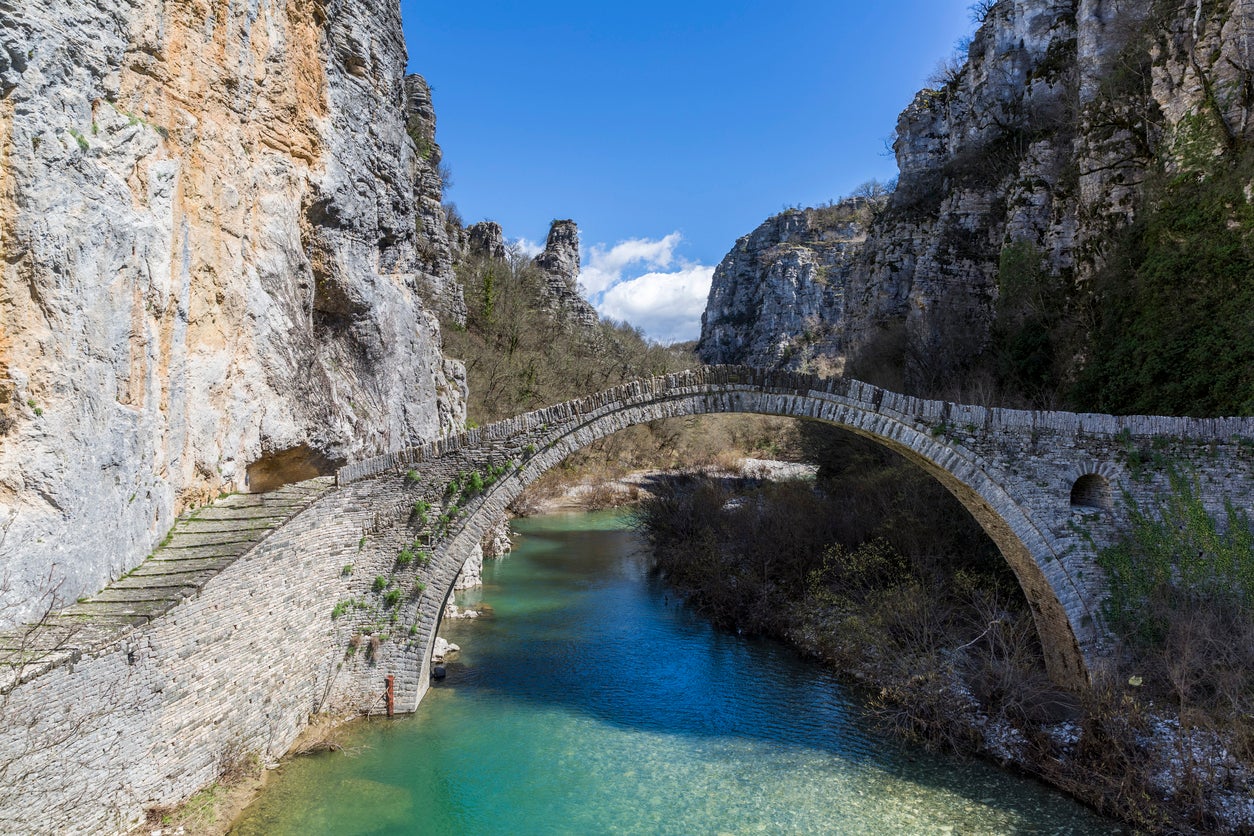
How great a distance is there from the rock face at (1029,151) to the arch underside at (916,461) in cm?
770

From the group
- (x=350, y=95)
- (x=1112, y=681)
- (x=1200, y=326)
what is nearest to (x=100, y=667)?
(x=350, y=95)

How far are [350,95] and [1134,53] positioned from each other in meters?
15.6

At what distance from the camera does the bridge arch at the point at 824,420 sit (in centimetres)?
891

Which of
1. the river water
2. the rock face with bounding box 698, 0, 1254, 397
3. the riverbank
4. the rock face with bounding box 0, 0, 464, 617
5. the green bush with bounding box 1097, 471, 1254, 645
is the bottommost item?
the river water

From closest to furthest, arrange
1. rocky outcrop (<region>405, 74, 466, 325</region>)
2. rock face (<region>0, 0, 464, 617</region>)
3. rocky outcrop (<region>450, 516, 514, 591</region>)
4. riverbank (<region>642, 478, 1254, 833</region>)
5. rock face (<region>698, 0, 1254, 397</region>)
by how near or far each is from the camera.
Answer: rock face (<region>0, 0, 464, 617</region>) → riverbank (<region>642, 478, 1254, 833</region>) → rock face (<region>698, 0, 1254, 397</region>) → rocky outcrop (<region>450, 516, 514, 591</region>) → rocky outcrop (<region>405, 74, 466, 325</region>)

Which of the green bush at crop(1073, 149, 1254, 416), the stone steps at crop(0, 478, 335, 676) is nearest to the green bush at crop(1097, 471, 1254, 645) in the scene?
the green bush at crop(1073, 149, 1254, 416)

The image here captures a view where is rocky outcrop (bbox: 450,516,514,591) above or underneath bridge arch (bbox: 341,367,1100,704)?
underneath

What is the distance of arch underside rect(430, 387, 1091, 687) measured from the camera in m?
8.98

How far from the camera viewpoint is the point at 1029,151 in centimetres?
1805

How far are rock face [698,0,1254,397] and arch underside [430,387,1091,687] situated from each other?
7697 mm

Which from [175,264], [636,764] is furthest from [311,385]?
[636,764]

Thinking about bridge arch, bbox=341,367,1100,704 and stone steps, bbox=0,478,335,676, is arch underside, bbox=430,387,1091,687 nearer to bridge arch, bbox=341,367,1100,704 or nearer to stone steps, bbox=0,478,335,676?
bridge arch, bbox=341,367,1100,704

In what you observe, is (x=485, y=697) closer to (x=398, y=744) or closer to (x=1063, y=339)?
(x=398, y=744)

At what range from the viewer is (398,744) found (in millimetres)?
8453
